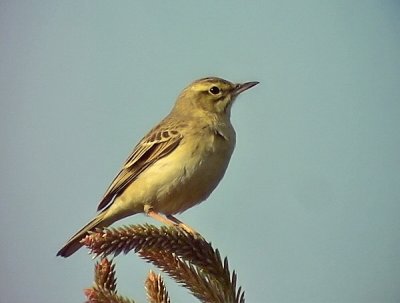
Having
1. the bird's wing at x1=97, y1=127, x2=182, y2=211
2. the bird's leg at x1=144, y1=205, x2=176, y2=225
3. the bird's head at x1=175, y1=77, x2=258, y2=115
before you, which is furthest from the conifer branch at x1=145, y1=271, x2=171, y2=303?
the bird's head at x1=175, y1=77, x2=258, y2=115

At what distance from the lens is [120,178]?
4012 mm

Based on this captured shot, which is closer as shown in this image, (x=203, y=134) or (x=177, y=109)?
(x=203, y=134)

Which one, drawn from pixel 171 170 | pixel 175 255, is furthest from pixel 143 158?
pixel 175 255

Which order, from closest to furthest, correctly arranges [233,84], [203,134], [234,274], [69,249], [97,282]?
[97,282] < [234,274] < [69,249] < [203,134] < [233,84]

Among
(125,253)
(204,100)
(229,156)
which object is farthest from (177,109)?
(125,253)

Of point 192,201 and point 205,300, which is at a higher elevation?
point 192,201

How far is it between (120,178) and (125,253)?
5.36ft

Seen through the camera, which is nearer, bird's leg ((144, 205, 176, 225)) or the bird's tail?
the bird's tail

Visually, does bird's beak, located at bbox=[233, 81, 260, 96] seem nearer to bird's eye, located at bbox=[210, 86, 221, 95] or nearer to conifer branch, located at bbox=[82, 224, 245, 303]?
bird's eye, located at bbox=[210, 86, 221, 95]

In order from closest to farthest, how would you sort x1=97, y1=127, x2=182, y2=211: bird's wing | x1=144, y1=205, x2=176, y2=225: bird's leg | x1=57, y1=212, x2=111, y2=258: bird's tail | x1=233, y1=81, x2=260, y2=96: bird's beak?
x1=57, y1=212, x2=111, y2=258: bird's tail → x1=144, y1=205, x2=176, y2=225: bird's leg → x1=97, y1=127, x2=182, y2=211: bird's wing → x1=233, y1=81, x2=260, y2=96: bird's beak

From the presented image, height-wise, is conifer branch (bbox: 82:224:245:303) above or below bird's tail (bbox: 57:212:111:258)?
below

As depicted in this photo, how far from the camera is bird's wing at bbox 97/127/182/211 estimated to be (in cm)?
388

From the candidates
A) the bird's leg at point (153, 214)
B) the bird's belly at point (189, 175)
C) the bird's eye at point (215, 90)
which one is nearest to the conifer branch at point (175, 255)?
the bird's belly at point (189, 175)

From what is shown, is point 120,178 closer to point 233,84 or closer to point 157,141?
point 157,141
